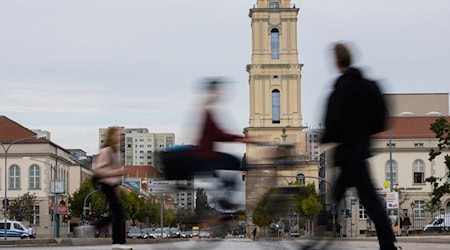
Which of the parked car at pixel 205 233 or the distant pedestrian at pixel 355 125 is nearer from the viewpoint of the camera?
the distant pedestrian at pixel 355 125

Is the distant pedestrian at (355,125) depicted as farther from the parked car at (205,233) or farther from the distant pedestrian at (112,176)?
the distant pedestrian at (112,176)

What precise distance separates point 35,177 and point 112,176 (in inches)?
4204

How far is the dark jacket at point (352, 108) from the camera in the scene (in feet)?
28.2

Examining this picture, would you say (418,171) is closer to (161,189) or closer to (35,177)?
(35,177)

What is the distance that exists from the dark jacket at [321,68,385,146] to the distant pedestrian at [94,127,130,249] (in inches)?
159

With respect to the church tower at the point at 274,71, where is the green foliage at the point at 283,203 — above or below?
below

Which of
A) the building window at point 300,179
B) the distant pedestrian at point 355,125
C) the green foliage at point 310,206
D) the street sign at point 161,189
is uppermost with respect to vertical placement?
Answer: the distant pedestrian at point 355,125

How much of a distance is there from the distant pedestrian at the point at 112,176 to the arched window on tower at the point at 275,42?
14748cm

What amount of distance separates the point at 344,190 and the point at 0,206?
113m

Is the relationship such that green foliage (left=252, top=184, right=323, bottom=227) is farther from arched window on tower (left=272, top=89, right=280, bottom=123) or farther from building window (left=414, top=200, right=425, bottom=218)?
arched window on tower (left=272, top=89, right=280, bottom=123)

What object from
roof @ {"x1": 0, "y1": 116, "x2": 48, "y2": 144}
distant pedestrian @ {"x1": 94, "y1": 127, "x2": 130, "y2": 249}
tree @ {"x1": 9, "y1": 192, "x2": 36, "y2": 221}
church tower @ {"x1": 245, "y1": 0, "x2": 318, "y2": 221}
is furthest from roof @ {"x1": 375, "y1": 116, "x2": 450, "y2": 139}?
distant pedestrian @ {"x1": 94, "y1": 127, "x2": 130, "y2": 249}

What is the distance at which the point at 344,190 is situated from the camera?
28.8ft

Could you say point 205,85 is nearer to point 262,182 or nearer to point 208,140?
point 208,140

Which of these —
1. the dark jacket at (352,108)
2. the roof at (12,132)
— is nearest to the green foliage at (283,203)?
the dark jacket at (352,108)
